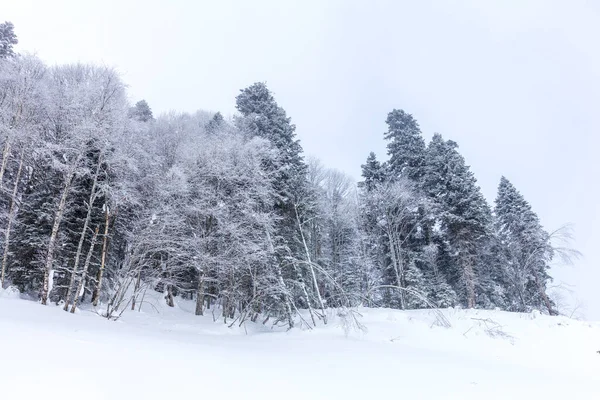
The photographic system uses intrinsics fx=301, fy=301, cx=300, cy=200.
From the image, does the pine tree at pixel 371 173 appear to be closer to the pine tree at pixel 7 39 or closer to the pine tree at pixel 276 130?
the pine tree at pixel 276 130

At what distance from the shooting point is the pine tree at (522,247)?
22.7 meters

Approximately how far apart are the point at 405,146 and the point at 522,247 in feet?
39.8

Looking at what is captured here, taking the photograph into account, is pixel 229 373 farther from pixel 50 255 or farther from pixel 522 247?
pixel 522 247

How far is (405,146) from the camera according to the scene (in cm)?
2653

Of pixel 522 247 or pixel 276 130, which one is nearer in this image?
pixel 276 130

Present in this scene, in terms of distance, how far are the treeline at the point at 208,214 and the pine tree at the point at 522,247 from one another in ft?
0.42

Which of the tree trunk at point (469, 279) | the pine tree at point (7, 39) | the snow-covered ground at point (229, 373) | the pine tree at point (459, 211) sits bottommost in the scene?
the snow-covered ground at point (229, 373)

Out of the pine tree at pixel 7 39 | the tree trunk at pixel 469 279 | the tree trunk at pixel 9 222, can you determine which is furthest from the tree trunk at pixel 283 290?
the pine tree at pixel 7 39

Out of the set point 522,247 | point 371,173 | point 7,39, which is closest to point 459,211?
point 522,247

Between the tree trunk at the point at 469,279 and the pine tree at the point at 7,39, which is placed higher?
the pine tree at the point at 7,39

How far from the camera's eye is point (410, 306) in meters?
22.6

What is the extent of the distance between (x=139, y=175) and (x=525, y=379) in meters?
16.6

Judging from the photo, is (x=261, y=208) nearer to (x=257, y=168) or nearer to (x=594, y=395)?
(x=257, y=168)

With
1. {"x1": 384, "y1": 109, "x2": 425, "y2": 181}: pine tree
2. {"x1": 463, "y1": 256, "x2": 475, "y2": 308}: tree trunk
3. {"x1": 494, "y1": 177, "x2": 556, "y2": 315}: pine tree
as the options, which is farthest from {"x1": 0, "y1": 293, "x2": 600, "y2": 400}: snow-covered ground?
{"x1": 384, "y1": 109, "x2": 425, "y2": 181}: pine tree
